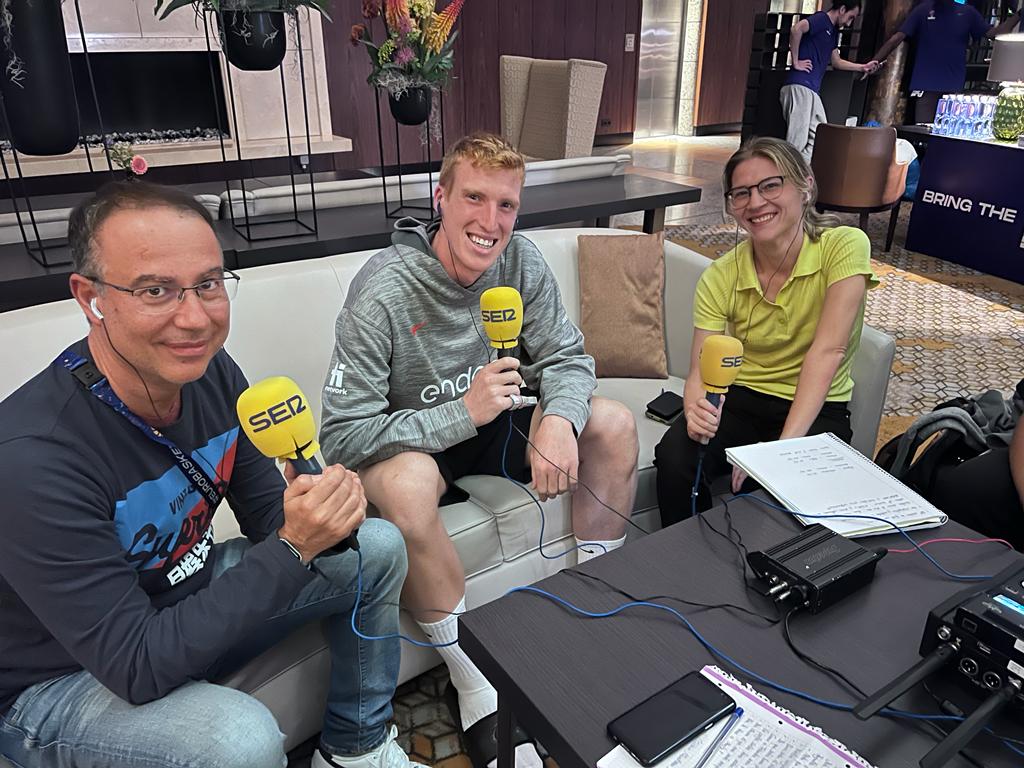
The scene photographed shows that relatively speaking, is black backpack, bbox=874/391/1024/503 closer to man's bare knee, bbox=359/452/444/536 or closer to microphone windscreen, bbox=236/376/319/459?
man's bare knee, bbox=359/452/444/536

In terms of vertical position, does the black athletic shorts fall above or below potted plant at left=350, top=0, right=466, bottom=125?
below

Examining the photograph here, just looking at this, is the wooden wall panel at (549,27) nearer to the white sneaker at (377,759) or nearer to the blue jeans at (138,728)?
the white sneaker at (377,759)

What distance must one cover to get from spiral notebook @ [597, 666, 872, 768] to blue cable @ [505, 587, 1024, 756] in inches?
2.4

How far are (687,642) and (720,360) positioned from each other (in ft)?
1.68

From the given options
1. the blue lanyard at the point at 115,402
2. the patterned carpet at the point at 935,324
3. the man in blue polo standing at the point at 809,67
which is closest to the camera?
the blue lanyard at the point at 115,402

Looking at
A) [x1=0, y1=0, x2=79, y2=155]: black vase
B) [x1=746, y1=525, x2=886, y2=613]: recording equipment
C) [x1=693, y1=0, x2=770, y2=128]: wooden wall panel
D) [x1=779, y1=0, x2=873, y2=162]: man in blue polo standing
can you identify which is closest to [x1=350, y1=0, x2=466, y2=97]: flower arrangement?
[x1=0, y1=0, x2=79, y2=155]: black vase

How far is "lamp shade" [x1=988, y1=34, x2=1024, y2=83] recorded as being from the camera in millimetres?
5105

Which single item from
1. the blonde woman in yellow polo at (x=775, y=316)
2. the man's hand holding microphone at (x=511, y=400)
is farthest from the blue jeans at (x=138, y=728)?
the blonde woman in yellow polo at (x=775, y=316)

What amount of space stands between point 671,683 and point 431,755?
696 millimetres

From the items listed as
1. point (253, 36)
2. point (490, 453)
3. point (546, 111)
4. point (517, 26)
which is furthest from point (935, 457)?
point (517, 26)

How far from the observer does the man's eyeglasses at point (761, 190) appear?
1.81 metres

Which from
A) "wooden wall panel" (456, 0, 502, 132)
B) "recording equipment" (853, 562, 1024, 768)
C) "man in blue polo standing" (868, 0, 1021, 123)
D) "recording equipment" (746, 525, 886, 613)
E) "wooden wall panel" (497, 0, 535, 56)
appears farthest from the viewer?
"wooden wall panel" (497, 0, 535, 56)

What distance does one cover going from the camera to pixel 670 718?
990 millimetres

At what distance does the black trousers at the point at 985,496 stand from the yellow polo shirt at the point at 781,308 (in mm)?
320
